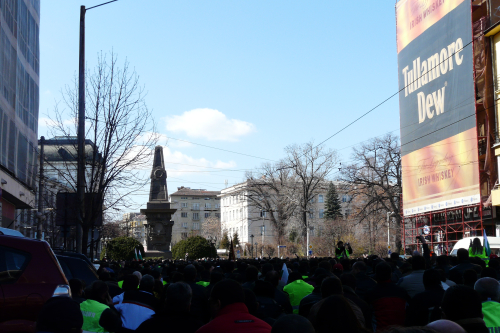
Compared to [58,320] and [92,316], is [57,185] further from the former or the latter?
[58,320]

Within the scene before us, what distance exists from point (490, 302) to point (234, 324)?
237 centimetres

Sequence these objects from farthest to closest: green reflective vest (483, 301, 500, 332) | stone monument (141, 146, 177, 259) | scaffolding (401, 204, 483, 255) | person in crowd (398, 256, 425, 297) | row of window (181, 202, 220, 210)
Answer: row of window (181, 202, 220, 210), stone monument (141, 146, 177, 259), scaffolding (401, 204, 483, 255), person in crowd (398, 256, 425, 297), green reflective vest (483, 301, 500, 332)

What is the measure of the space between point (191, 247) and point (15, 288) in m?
35.5

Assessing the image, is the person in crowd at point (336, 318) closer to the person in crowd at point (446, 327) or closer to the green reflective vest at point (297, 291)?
the person in crowd at point (446, 327)

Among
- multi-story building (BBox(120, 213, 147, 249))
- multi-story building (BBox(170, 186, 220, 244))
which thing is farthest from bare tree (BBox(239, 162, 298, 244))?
multi-story building (BBox(170, 186, 220, 244))

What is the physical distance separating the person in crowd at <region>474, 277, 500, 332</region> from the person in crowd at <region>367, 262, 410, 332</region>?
68.2 inches

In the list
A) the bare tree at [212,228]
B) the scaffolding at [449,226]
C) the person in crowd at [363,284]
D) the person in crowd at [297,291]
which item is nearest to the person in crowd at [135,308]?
the person in crowd at [297,291]

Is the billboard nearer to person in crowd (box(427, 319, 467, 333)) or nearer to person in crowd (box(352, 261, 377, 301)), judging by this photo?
person in crowd (box(352, 261, 377, 301))

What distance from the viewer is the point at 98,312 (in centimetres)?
605

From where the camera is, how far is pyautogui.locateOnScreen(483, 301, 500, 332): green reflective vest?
478 centimetres

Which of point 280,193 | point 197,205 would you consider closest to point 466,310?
point 280,193

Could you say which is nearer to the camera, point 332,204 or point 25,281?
point 25,281

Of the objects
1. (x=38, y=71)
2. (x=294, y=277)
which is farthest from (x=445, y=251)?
(x=294, y=277)

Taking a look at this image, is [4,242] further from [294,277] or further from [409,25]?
[409,25]
